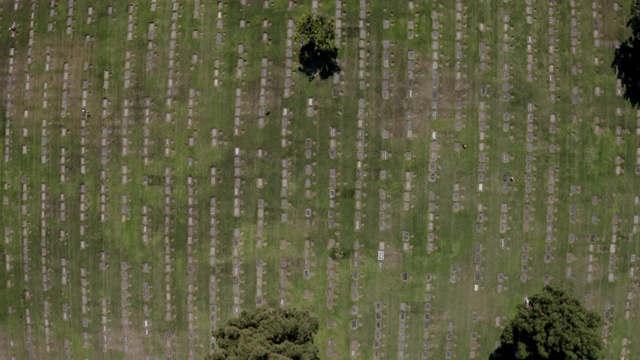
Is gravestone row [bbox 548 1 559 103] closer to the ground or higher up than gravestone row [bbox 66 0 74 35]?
closer to the ground

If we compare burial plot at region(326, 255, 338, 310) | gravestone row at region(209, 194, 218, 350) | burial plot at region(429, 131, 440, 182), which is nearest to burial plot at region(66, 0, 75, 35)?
gravestone row at region(209, 194, 218, 350)

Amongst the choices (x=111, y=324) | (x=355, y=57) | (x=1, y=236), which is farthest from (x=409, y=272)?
(x=1, y=236)

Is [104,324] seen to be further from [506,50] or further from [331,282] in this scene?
[506,50]

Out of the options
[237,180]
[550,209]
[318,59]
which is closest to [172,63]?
[237,180]

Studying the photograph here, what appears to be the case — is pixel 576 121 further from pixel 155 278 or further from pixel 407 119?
pixel 155 278

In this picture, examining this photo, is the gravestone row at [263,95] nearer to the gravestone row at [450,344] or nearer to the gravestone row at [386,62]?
the gravestone row at [386,62]

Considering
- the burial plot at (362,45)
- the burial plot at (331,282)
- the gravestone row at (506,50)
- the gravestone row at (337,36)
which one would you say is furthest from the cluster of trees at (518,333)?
the burial plot at (362,45)

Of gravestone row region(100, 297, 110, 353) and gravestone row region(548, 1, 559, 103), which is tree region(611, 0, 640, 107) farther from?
gravestone row region(100, 297, 110, 353)
